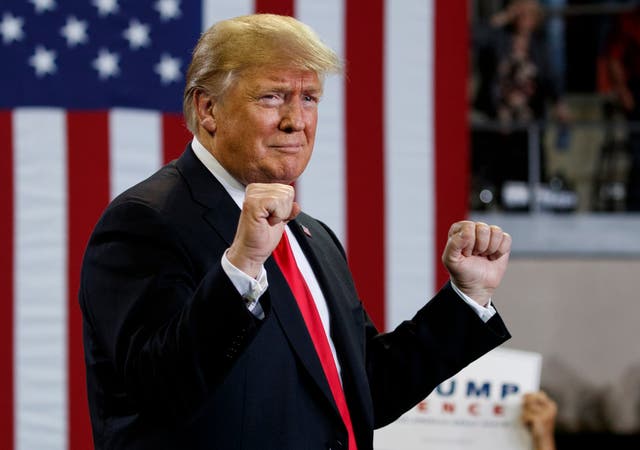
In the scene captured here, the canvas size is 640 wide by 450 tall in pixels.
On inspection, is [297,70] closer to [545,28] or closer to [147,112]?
[147,112]

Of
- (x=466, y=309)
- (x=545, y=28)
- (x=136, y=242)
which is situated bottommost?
(x=466, y=309)

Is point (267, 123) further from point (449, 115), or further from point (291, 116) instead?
point (449, 115)

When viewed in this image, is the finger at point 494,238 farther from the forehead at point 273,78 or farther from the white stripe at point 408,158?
the white stripe at point 408,158

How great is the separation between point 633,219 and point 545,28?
43.2 inches

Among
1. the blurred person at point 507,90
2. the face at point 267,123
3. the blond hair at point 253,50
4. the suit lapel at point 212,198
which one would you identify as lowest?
the suit lapel at point 212,198

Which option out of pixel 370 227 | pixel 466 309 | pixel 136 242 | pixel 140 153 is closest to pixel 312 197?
pixel 370 227

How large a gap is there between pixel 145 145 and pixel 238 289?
204 cm

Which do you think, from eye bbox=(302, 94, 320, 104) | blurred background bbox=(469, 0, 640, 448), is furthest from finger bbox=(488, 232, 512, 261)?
blurred background bbox=(469, 0, 640, 448)

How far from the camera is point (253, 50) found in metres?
1.34

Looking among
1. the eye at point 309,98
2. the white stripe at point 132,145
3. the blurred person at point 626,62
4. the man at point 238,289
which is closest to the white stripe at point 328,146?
the white stripe at point 132,145

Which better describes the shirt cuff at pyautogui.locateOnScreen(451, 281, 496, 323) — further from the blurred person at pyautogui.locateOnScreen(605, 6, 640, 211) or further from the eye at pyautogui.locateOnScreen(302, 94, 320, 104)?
the blurred person at pyautogui.locateOnScreen(605, 6, 640, 211)

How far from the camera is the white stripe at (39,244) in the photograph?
3061 millimetres

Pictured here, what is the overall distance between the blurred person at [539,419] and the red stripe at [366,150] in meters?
0.77

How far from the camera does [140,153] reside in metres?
3.12
